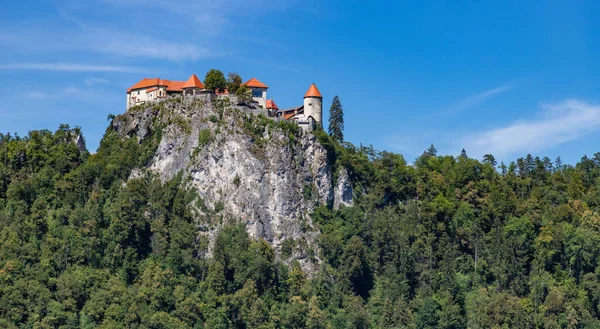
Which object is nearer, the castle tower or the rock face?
the rock face

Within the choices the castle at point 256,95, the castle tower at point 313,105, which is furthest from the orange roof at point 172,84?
the castle tower at point 313,105

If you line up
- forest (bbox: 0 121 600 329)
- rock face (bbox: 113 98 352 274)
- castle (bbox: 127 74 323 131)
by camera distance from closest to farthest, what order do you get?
1. forest (bbox: 0 121 600 329)
2. rock face (bbox: 113 98 352 274)
3. castle (bbox: 127 74 323 131)

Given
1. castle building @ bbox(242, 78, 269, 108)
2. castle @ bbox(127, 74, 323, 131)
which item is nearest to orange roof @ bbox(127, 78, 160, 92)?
castle @ bbox(127, 74, 323, 131)

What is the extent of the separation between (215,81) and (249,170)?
35.3 ft

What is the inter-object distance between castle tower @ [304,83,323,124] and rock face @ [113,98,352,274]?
3.52m

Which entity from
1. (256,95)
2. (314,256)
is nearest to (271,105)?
(256,95)

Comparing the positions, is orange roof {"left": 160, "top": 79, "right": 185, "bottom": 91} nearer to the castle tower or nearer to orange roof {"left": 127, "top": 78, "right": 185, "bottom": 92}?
orange roof {"left": 127, "top": 78, "right": 185, "bottom": 92}

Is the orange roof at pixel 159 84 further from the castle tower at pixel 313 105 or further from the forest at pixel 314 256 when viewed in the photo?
the castle tower at pixel 313 105

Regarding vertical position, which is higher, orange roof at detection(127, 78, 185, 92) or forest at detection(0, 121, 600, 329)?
orange roof at detection(127, 78, 185, 92)

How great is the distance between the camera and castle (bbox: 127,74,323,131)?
11712 centimetres

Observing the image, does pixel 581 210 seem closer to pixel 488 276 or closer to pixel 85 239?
pixel 488 276

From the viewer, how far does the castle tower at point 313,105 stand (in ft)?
389

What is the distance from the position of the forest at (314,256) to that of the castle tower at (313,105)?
2563mm

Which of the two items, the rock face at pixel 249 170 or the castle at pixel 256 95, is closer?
the rock face at pixel 249 170
